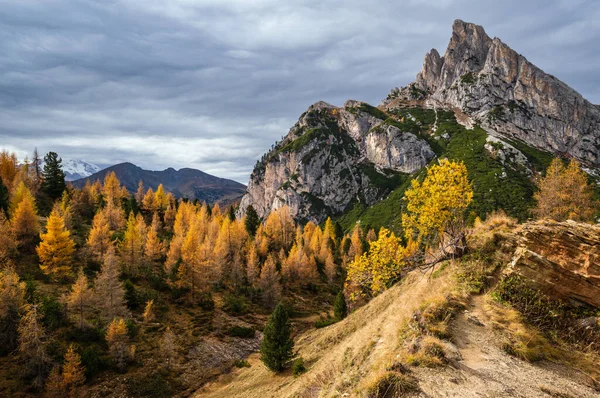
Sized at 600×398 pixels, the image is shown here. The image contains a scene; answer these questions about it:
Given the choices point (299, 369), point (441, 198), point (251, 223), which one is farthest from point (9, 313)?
point (251, 223)

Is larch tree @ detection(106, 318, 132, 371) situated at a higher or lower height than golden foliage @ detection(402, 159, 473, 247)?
lower

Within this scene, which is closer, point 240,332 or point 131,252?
point 240,332

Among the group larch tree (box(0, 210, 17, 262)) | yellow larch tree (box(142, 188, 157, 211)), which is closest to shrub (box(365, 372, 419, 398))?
larch tree (box(0, 210, 17, 262))

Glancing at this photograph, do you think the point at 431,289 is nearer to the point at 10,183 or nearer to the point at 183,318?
the point at 183,318

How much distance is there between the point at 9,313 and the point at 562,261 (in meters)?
57.8

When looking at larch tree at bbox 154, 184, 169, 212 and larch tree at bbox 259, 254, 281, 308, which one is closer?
larch tree at bbox 259, 254, 281, 308

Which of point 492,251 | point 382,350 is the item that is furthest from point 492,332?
point 492,251

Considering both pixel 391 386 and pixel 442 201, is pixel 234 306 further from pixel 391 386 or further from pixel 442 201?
pixel 391 386

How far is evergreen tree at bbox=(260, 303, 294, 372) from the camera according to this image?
3222cm

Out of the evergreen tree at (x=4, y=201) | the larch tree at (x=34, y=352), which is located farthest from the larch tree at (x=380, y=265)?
the evergreen tree at (x=4, y=201)

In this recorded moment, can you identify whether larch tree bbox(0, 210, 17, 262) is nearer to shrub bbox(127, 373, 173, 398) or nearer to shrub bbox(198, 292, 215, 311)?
shrub bbox(127, 373, 173, 398)

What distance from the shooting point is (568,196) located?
3953 centimetres

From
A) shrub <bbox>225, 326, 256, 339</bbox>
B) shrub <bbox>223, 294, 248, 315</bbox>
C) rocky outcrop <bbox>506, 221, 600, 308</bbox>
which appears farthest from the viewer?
shrub <bbox>223, 294, 248, 315</bbox>

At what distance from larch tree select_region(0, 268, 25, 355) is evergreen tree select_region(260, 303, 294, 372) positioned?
32974 millimetres
